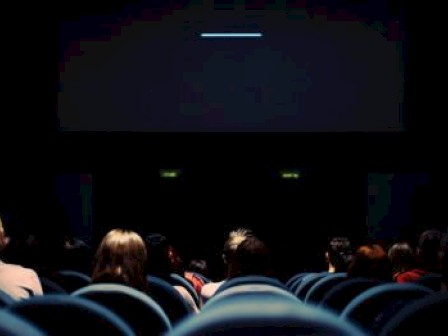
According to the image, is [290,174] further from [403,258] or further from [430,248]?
[430,248]

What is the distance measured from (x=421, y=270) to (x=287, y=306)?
556 cm

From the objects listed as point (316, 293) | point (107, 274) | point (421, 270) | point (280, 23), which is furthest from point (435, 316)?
point (280, 23)

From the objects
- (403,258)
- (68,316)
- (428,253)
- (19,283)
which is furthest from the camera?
(403,258)

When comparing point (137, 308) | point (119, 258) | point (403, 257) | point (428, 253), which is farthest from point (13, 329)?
point (403, 257)

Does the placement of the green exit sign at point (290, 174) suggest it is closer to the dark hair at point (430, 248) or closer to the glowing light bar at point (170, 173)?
the glowing light bar at point (170, 173)

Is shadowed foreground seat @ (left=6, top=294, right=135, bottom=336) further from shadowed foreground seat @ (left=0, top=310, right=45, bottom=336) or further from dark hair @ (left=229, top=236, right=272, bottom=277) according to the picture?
dark hair @ (left=229, top=236, right=272, bottom=277)

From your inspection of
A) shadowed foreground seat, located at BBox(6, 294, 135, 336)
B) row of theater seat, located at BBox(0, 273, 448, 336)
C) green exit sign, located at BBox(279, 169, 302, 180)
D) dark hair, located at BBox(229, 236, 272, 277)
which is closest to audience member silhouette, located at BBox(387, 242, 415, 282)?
dark hair, located at BBox(229, 236, 272, 277)

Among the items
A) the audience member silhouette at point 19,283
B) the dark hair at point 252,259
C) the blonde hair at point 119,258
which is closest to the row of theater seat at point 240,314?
Answer: the blonde hair at point 119,258

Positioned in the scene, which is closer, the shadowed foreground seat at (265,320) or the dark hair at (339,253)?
the shadowed foreground seat at (265,320)

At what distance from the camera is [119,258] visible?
5352 mm

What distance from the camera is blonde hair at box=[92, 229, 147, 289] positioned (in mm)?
5289

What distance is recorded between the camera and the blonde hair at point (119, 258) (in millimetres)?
5289

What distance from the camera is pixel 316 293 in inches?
256

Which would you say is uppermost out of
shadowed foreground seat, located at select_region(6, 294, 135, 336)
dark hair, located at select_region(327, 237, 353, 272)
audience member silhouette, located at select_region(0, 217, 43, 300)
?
shadowed foreground seat, located at select_region(6, 294, 135, 336)
